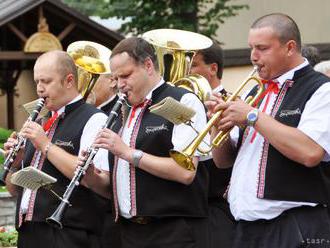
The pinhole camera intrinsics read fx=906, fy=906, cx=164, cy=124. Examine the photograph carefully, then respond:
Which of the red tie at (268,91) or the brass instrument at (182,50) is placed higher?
the red tie at (268,91)

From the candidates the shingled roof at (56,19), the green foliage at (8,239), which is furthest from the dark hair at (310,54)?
the shingled roof at (56,19)

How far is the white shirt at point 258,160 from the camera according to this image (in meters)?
4.39

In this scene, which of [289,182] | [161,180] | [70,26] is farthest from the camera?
[70,26]

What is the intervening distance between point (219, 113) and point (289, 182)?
1.59 ft

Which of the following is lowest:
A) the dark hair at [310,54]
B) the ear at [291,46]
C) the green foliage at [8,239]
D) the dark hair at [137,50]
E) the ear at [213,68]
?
the green foliage at [8,239]

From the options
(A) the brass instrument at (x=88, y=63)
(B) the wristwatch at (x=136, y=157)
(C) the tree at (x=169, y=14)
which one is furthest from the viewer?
(C) the tree at (x=169, y=14)

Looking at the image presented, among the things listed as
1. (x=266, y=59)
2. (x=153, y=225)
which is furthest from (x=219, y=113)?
(x=153, y=225)

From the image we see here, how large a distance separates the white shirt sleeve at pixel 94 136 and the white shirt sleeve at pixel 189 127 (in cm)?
55

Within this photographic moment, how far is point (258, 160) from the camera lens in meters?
4.55

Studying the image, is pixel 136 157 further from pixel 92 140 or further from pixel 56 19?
pixel 56 19

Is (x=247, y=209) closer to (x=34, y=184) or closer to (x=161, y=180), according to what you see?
(x=161, y=180)

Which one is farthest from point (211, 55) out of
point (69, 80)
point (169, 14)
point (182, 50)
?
point (169, 14)

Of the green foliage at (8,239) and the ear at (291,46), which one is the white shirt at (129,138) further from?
the green foliage at (8,239)

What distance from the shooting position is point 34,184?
5039 mm
